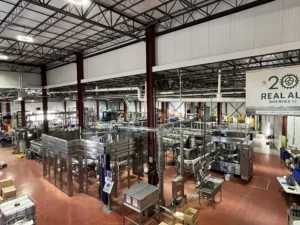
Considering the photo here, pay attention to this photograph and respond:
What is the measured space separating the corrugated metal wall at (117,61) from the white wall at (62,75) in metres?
Result: 1.71

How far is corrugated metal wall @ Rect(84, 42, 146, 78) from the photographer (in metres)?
9.35

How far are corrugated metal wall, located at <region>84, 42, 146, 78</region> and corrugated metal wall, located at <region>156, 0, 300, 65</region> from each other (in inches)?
52.9

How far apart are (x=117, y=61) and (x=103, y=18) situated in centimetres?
274

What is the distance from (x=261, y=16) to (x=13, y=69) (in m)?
16.9

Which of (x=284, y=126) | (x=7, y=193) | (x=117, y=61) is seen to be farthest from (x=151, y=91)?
(x=284, y=126)

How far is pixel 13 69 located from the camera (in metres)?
15.2

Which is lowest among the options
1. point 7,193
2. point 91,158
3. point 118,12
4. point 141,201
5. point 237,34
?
point 7,193

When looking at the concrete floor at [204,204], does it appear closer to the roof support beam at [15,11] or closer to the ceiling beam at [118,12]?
the roof support beam at [15,11]

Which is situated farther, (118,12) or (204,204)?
(204,204)

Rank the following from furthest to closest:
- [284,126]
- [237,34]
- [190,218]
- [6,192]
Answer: [284,126] → [6,192] → [237,34] → [190,218]

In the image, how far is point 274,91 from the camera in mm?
5328

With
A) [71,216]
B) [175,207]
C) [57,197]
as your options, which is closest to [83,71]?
[57,197]

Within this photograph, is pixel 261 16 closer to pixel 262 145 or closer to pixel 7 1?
pixel 7 1

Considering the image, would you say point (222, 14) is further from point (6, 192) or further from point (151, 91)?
point (6, 192)
